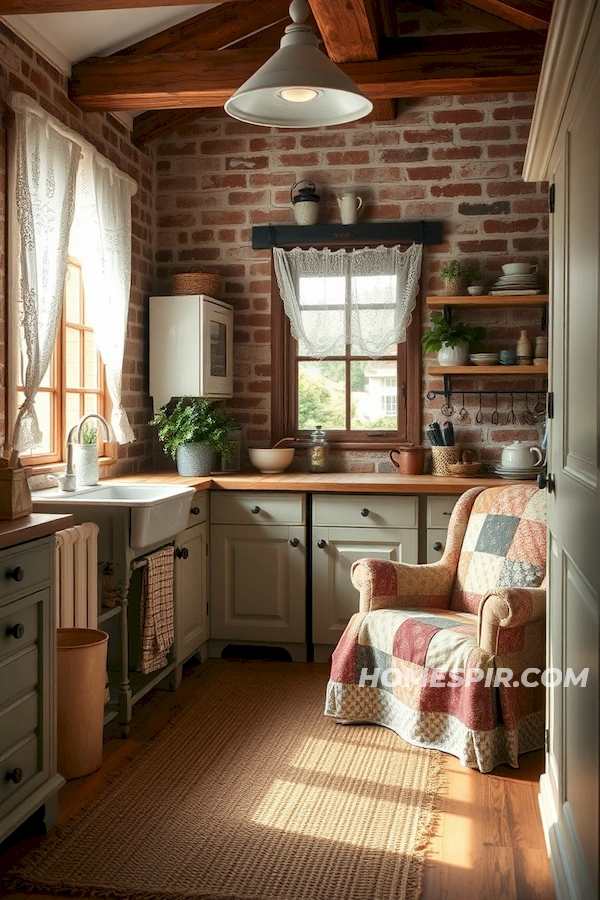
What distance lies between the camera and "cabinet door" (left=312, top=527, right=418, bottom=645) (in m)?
4.20

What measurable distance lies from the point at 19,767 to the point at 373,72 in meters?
3.02

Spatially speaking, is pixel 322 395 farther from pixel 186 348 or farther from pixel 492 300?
pixel 492 300

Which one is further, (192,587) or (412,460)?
(412,460)

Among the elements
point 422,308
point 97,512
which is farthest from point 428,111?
point 97,512

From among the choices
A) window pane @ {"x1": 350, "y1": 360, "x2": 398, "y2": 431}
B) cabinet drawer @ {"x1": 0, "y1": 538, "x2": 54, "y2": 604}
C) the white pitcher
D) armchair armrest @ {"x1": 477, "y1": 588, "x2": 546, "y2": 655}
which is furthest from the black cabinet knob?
the white pitcher

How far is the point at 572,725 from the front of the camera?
204cm

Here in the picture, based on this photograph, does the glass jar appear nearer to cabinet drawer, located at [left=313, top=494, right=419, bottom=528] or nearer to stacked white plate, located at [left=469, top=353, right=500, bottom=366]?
cabinet drawer, located at [left=313, top=494, right=419, bottom=528]

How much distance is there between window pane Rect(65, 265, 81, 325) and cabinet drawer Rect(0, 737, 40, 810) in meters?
2.19

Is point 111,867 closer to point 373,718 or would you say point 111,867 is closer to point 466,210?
point 373,718

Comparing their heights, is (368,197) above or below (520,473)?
above

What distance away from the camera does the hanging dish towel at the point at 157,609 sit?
141 inches

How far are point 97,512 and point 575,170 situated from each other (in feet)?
6.87

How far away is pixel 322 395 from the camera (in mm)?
4930

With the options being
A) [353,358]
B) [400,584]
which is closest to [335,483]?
[400,584]
